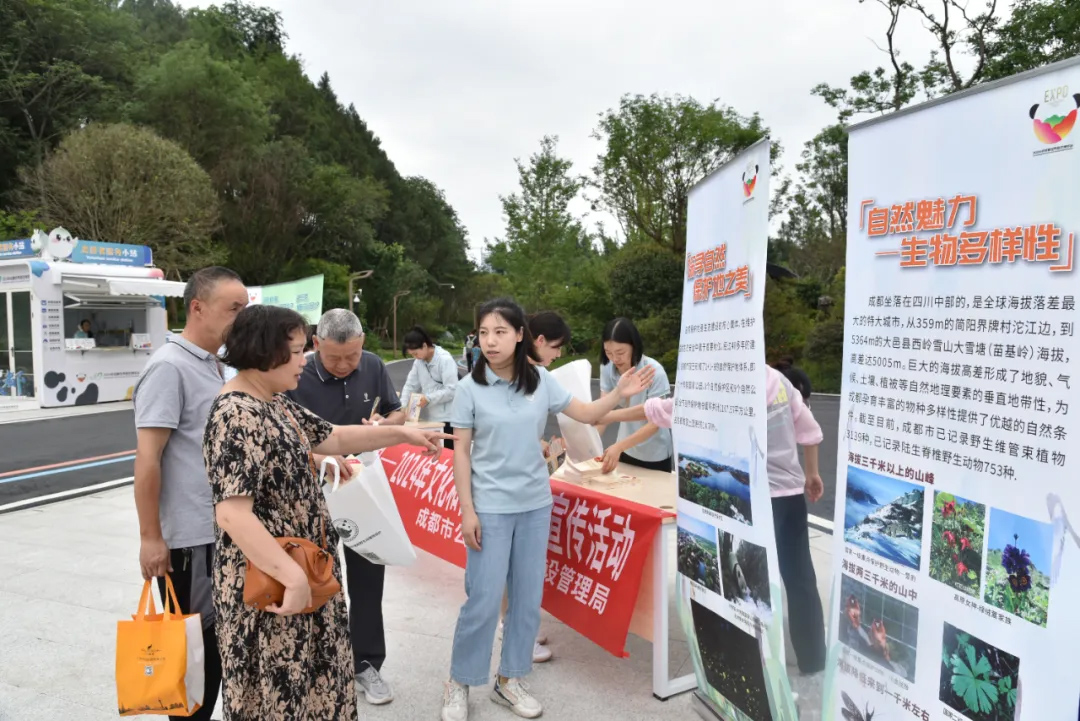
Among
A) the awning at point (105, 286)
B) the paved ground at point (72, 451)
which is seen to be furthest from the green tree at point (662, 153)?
the awning at point (105, 286)

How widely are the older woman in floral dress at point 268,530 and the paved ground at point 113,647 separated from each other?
3.28 feet

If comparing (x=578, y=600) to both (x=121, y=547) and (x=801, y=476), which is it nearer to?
(x=801, y=476)

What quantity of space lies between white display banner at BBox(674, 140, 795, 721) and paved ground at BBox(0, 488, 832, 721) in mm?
495

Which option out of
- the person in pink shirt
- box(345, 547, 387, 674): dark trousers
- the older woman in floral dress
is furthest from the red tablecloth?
the older woman in floral dress

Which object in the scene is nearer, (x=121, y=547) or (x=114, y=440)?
(x=121, y=547)

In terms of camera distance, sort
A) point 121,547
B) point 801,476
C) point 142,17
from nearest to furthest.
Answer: point 801,476 → point 121,547 → point 142,17

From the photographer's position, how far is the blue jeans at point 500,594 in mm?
2551

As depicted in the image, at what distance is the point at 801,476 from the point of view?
2.79m

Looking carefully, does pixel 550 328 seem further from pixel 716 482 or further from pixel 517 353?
pixel 716 482

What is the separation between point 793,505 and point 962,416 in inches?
55.0

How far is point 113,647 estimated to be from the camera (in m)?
3.26

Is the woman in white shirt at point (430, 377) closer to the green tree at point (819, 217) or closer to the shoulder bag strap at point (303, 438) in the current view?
the shoulder bag strap at point (303, 438)

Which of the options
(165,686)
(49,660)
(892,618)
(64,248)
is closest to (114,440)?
(64,248)

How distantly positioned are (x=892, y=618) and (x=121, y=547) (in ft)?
16.3
